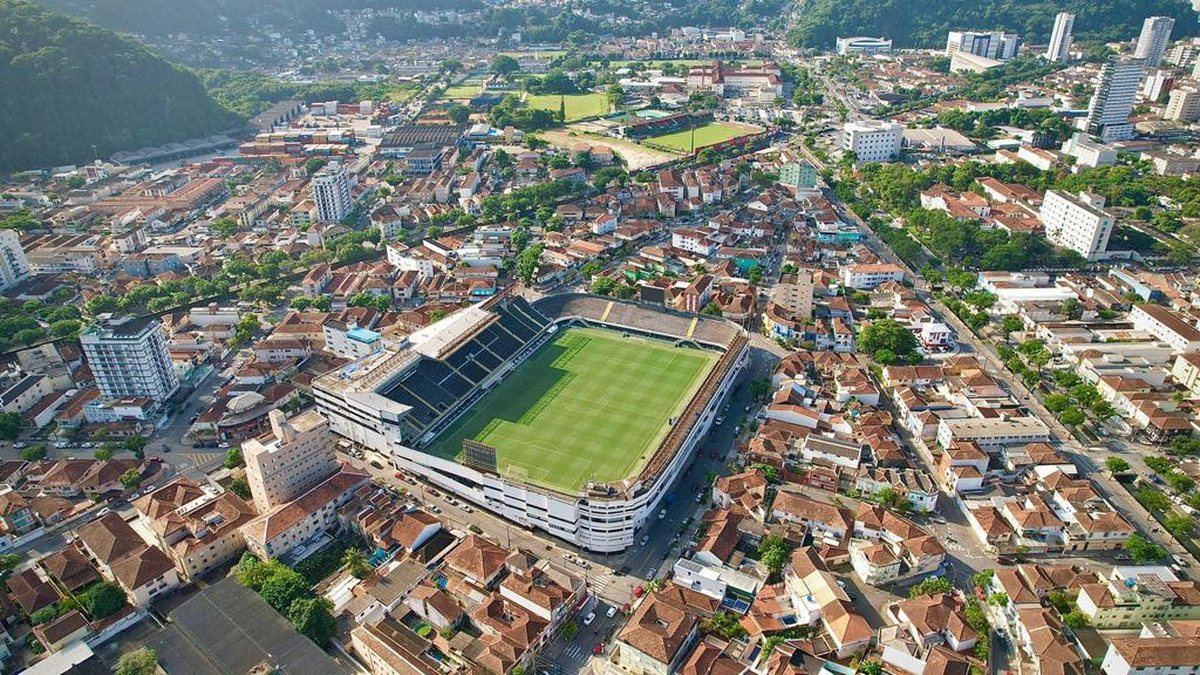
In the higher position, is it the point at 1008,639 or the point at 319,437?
the point at 319,437

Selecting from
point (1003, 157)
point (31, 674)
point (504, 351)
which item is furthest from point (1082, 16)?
point (31, 674)

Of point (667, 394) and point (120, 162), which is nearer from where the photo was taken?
point (667, 394)

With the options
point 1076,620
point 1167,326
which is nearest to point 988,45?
point 1167,326

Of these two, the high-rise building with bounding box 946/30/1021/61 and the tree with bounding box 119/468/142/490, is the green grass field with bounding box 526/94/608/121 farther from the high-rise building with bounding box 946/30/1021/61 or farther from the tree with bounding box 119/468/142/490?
the tree with bounding box 119/468/142/490

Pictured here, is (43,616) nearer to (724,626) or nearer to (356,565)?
(356,565)

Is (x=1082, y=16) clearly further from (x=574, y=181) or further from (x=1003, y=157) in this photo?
(x=574, y=181)

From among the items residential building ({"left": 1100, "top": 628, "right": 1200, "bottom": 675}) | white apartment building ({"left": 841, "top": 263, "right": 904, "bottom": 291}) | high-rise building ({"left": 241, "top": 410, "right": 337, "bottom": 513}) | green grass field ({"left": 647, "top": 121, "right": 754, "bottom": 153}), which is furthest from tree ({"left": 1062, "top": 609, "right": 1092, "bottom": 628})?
green grass field ({"left": 647, "top": 121, "right": 754, "bottom": 153})

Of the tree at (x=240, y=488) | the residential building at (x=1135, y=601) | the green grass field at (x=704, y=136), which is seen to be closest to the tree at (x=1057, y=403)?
the residential building at (x=1135, y=601)

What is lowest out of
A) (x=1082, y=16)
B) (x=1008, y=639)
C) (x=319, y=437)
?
(x=1008, y=639)
